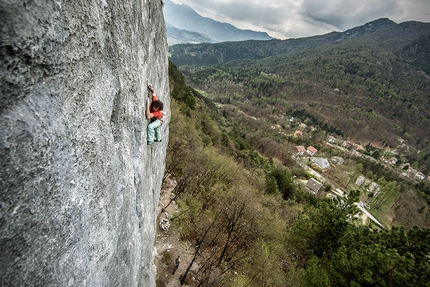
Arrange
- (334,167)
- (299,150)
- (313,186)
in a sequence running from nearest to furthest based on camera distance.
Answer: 1. (313,186)
2. (334,167)
3. (299,150)

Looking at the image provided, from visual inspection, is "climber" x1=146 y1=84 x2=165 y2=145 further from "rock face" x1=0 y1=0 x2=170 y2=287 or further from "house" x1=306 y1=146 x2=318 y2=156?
"house" x1=306 y1=146 x2=318 y2=156

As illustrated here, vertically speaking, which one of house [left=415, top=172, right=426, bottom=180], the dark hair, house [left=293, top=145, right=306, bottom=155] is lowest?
house [left=415, top=172, right=426, bottom=180]

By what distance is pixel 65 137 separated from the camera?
329 centimetres

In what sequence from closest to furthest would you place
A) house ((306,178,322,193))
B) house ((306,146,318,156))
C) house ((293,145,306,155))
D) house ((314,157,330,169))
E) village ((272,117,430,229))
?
house ((306,178,322,193)) < village ((272,117,430,229)) < house ((314,157,330,169)) < house ((293,145,306,155)) < house ((306,146,318,156))

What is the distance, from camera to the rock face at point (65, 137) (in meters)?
2.51

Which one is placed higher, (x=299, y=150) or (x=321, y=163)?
(x=321, y=163)

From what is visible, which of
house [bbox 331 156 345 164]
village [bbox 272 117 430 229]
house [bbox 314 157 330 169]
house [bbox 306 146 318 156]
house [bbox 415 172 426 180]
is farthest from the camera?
house [bbox 415 172 426 180]

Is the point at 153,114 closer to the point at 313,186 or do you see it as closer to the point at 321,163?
the point at 313,186

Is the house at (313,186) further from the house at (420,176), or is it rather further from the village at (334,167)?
the house at (420,176)

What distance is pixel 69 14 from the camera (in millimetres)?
3143

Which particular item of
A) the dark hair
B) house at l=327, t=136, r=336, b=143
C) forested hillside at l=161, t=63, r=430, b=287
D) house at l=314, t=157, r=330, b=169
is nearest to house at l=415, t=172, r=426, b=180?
house at l=327, t=136, r=336, b=143

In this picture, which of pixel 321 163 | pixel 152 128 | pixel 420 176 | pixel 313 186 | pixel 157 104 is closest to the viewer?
pixel 157 104

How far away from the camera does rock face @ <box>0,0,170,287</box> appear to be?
251 centimetres

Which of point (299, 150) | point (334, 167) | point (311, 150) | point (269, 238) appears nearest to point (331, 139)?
point (311, 150)
